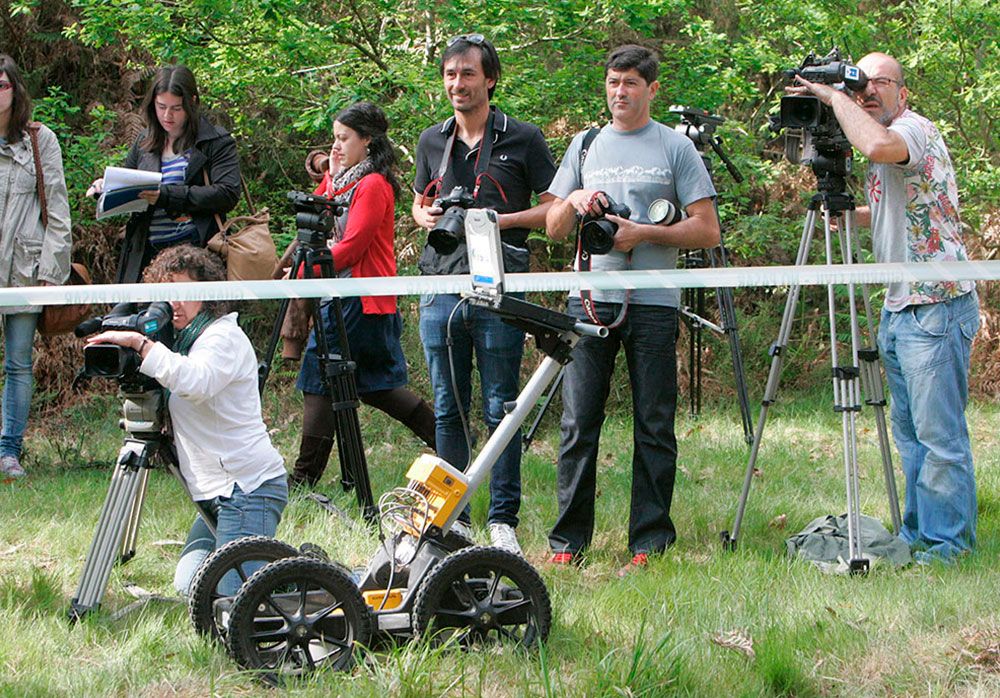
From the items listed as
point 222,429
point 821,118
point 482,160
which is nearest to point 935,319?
point 821,118

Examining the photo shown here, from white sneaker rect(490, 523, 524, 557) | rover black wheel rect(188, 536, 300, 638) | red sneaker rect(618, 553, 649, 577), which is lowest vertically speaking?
red sneaker rect(618, 553, 649, 577)

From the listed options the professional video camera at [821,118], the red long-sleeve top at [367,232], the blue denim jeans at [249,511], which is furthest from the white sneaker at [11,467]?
the professional video camera at [821,118]

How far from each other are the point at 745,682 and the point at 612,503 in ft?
7.99

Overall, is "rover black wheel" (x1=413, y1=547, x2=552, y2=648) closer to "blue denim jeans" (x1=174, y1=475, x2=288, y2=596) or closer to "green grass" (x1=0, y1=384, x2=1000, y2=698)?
"green grass" (x1=0, y1=384, x2=1000, y2=698)

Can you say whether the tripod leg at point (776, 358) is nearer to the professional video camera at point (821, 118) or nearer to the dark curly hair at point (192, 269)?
the professional video camera at point (821, 118)

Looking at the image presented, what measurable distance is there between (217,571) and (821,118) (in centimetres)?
286

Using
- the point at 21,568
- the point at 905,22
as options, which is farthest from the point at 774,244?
the point at 21,568

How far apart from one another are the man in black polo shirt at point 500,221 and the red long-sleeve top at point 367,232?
1.84 feet

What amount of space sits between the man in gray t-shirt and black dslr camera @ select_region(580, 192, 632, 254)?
0.20 m

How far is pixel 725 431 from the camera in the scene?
7918 millimetres

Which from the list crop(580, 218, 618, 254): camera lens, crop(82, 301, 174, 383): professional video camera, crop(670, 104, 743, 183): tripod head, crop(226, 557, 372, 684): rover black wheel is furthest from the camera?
crop(670, 104, 743, 183): tripod head

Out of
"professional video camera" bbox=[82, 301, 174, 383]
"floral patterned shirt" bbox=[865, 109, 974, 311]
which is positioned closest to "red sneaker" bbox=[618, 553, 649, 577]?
"floral patterned shirt" bbox=[865, 109, 974, 311]

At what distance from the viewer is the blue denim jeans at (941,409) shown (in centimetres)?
480

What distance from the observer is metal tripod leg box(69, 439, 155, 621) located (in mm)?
4062
